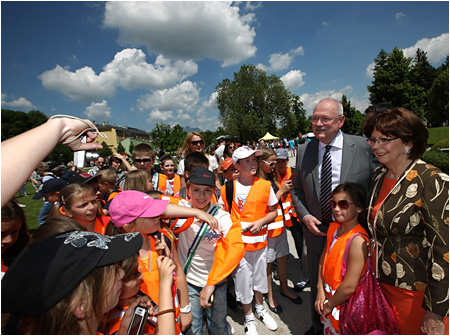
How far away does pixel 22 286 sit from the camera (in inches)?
35.9

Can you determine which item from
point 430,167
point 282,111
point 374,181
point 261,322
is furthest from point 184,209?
point 282,111

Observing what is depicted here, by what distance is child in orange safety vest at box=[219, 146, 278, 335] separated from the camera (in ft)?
9.43

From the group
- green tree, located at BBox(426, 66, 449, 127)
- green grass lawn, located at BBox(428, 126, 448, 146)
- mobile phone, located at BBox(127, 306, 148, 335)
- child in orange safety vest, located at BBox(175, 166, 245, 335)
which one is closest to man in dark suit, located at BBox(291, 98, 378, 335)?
child in orange safety vest, located at BBox(175, 166, 245, 335)

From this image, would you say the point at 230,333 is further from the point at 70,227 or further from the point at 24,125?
the point at 24,125

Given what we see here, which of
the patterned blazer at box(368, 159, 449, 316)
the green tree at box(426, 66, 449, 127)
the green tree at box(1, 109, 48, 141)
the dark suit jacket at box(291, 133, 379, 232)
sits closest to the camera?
the patterned blazer at box(368, 159, 449, 316)

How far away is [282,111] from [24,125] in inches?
2619

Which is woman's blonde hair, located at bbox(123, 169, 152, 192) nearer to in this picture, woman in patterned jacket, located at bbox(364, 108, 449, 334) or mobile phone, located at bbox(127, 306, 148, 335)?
mobile phone, located at bbox(127, 306, 148, 335)

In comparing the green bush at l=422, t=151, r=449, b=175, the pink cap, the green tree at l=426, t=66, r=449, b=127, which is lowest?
the pink cap

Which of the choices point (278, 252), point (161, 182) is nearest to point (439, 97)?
point (278, 252)

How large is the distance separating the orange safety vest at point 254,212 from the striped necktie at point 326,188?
70 centimetres

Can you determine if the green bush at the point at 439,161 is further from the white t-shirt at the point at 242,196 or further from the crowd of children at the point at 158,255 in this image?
the white t-shirt at the point at 242,196

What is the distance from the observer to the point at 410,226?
5.47 feet

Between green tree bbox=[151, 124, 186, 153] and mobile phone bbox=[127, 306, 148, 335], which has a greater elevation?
green tree bbox=[151, 124, 186, 153]

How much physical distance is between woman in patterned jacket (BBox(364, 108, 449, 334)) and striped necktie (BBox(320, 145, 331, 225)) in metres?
0.61
